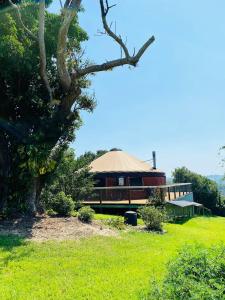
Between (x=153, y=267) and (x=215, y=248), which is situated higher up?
(x=215, y=248)

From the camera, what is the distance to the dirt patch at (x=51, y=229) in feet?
32.2

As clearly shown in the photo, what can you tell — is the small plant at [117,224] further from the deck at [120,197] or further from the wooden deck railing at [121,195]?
the wooden deck railing at [121,195]

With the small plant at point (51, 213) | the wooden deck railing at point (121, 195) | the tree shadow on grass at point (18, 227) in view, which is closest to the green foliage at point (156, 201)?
the wooden deck railing at point (121, 195)

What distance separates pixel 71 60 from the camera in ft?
45.6

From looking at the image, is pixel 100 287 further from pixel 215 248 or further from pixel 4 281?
pixel 215 248

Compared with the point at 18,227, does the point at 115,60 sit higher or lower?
higher

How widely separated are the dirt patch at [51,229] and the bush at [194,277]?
228 inches

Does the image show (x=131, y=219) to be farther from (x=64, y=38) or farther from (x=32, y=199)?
(x=64, y=38)

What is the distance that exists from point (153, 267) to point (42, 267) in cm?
227

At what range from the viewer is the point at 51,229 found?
1062cm

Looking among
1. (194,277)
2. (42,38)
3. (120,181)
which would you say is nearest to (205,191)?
(120,181)

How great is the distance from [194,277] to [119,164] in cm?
2380

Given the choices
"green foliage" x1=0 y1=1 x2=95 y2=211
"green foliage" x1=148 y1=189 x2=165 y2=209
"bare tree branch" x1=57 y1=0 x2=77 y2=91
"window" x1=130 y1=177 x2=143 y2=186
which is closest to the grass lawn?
"green foliage" x1=0 y1=1 x2=95 y2=211

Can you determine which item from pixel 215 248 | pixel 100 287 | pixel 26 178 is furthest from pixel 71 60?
pixel 215 248
